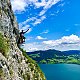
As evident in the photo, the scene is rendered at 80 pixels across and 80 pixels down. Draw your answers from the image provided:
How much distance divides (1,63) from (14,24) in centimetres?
1092

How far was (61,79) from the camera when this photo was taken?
187 metres

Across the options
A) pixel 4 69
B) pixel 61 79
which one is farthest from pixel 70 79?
pixel 4 69

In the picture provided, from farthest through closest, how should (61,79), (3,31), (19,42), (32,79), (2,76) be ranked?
(61,79) → (19,42) → (32,79) → (3,31) → (2,76)

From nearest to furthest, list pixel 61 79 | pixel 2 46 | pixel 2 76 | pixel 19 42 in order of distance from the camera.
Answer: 1. pixel 2 76
2. pixel 2 46
3. pixel 19 42
4. pixel 61 79

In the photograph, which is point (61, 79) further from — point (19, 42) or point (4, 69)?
point (4, 69)

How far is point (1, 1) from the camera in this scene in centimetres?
1984

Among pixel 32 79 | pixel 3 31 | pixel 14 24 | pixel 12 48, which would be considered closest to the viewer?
pixel 3 31

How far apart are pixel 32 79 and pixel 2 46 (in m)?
8.33

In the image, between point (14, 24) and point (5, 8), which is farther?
point (14, 24)

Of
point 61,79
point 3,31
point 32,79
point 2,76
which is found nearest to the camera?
point 2,76

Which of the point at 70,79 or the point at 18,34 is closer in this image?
the point at 18,34

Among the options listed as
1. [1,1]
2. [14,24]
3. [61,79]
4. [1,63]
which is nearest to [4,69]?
[1,63]

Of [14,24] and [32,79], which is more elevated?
[14,24]

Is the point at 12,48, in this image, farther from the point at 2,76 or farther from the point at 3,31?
the point at 2,76
